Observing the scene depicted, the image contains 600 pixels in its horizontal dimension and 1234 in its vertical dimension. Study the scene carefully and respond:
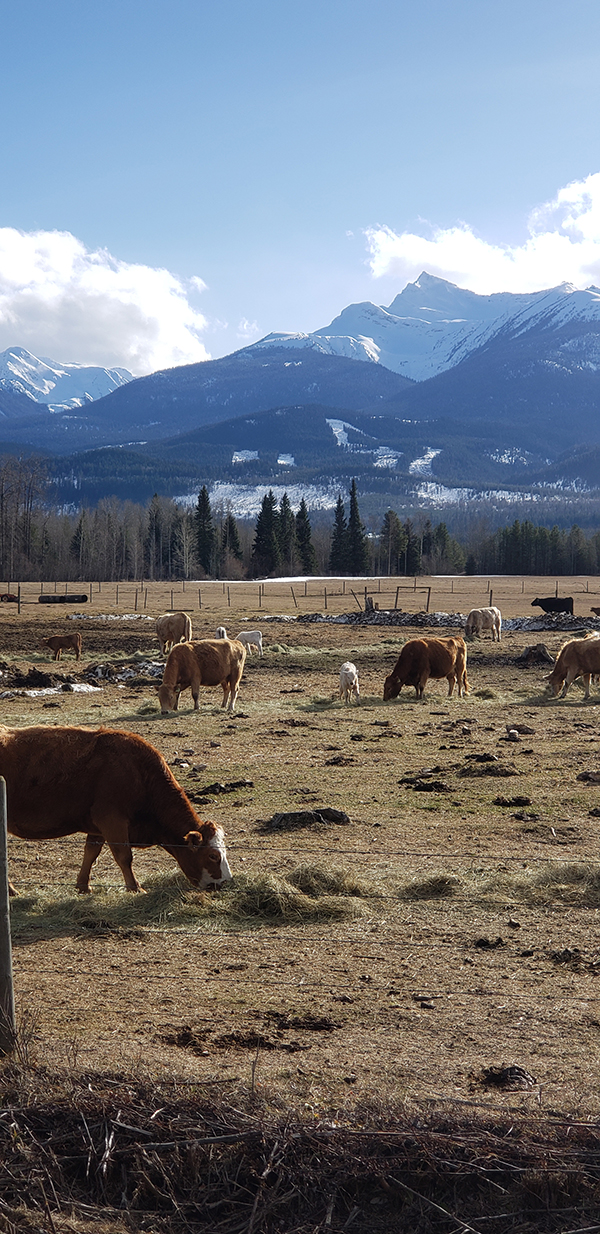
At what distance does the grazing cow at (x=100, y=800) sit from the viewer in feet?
28.1

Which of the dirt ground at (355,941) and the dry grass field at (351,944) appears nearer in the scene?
the dry grass field at (351,944)

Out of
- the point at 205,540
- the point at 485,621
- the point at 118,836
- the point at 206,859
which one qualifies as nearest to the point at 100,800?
the point at 118,836

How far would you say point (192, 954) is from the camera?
24.1ft

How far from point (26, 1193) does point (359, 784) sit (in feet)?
32.0

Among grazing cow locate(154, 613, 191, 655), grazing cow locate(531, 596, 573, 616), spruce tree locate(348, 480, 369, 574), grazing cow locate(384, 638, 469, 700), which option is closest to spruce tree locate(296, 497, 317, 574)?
spruce tree locate(348, 480, 369, 574)

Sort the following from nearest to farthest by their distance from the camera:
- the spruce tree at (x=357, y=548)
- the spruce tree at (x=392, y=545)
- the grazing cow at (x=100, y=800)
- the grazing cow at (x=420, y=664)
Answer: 1. the grazing cow at (x=100, y=800)
2. the grazing cow at (x=420, y=664)
3. the spruce tree at (x=357, y=548)
4. the spruce tree at (x=392, y=545)

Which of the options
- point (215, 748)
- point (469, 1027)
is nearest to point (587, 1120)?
point (469, 1027)

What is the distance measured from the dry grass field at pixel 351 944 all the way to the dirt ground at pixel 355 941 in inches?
0.9

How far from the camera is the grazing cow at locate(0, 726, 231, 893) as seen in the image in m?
8.57

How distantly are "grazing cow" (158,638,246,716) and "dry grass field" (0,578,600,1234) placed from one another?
3929mm

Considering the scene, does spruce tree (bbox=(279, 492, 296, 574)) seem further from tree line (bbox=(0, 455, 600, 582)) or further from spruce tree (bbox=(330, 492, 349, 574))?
spruce tree (bbox=(330, 492, 349, 574))

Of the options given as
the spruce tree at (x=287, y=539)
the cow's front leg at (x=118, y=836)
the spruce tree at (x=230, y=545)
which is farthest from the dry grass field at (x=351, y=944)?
the spruce tree at (x=230, y=545)

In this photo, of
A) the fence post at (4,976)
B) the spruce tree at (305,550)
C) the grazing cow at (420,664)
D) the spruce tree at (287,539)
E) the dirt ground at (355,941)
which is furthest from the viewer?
the spruce tree at (305,550)

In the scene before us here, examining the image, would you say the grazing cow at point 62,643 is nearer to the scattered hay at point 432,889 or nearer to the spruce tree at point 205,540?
the scattered hay at point 432,889
